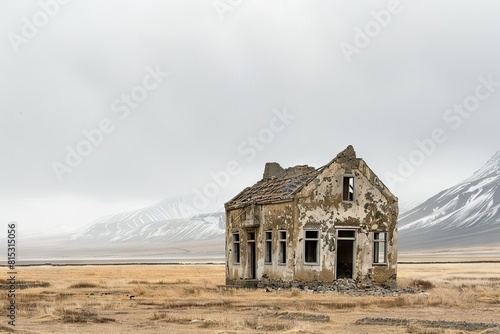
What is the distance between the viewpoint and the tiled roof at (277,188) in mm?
35100

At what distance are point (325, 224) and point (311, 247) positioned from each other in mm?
2580

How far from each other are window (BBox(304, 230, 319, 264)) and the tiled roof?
188 cm

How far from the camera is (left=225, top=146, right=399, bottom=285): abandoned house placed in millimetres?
33812

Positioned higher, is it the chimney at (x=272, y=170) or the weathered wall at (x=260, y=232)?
the chimney at (x=272, y=170)

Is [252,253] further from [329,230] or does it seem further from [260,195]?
[329,230]

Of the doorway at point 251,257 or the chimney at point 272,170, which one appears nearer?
the doorway at point 251,257

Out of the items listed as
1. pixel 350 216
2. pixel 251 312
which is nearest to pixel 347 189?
pixel 350 216

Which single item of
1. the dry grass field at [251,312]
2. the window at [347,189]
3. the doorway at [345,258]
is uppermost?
the window at [347,189]

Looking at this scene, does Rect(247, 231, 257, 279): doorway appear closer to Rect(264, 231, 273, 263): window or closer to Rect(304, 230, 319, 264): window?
Rect(264, 231, 273, 263): window

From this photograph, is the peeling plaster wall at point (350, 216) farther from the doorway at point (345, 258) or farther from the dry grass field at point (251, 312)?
the doorway at point (345, 258)

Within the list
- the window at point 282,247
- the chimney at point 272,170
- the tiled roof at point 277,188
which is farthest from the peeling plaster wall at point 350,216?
the chimney at point 272,170

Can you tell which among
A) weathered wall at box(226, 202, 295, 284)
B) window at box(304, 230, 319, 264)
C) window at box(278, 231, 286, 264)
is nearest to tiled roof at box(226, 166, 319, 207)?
weathered wall at box(226, 202, 295, 284)

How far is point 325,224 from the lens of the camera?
1342 inches

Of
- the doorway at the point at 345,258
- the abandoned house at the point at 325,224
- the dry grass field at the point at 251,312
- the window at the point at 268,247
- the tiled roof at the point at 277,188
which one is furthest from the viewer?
the doorway at the point at 345,258
